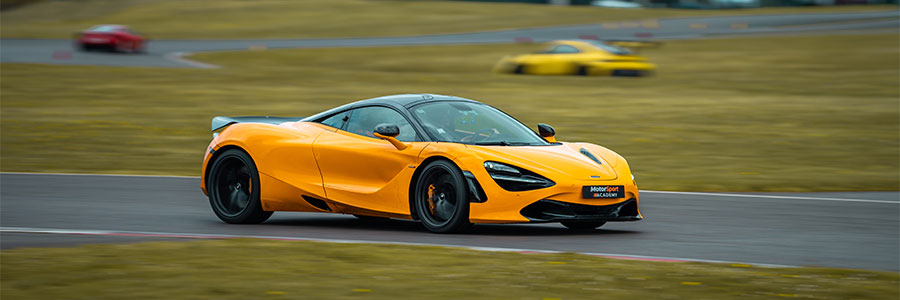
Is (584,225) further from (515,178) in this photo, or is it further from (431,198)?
(431,198)

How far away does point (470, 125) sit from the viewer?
9.97 m

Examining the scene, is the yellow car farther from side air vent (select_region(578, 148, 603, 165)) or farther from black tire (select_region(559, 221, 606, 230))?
side air vent (select_region(578, 148, 603, 165))

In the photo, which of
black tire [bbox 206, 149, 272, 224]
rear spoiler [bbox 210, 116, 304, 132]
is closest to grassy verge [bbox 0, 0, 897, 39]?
rear spoiler [bbox 210, 116, 304, 132]

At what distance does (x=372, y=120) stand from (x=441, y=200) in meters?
1.13

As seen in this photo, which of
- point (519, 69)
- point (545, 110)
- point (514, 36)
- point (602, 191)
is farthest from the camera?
point (514, 36)

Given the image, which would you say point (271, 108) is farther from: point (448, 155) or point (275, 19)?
point (275, 19)

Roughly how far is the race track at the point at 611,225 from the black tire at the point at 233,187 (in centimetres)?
13

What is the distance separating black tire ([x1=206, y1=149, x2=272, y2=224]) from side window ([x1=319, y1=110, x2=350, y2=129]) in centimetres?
78

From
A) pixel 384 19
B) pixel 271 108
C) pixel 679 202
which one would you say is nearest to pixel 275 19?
pixel 384 19

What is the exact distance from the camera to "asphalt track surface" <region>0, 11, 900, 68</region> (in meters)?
37.2

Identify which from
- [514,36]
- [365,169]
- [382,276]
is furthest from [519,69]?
[382,276]

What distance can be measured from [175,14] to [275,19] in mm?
7293

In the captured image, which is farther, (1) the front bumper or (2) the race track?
(1) the front bumper

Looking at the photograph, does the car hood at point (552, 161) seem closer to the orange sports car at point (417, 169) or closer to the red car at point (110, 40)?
the orange sports car at point (417, 169)
